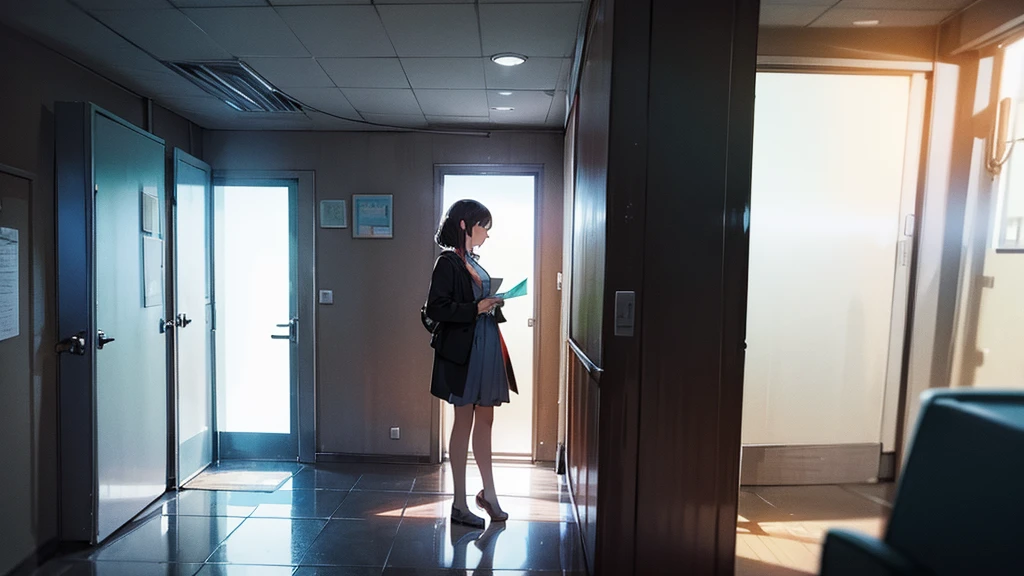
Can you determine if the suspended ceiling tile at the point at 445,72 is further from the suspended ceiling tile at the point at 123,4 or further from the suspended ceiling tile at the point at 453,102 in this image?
the suspended ceiling tile at the point at 123,4

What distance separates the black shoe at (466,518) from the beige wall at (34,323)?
1.98 meters

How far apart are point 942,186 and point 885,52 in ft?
2.70

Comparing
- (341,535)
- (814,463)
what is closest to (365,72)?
(341,535)

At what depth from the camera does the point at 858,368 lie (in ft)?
10.2

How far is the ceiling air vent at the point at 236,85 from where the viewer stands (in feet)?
9.28

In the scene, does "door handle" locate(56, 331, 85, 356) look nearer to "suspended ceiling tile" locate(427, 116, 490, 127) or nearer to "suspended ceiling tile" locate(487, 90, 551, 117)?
"suspended ceiling tile" locate(427, 116, 490, 127)

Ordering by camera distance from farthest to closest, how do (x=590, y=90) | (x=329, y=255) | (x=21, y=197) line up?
1. (x=329, y=255)
2. (x=21, y=197)
3. (x=590, y=90)

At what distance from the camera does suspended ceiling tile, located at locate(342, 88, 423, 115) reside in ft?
10.5

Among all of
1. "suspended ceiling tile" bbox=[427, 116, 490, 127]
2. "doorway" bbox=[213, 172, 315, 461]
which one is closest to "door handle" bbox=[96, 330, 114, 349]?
"doorway" bbox=[213, 172, 315, 461]

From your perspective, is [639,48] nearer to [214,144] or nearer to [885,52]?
[885,52]

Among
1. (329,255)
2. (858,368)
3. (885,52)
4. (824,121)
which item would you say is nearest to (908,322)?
(858,368)

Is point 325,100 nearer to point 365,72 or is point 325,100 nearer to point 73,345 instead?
point 365,72

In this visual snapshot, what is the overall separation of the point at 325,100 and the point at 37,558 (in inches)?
112

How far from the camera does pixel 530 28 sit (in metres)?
2.34
